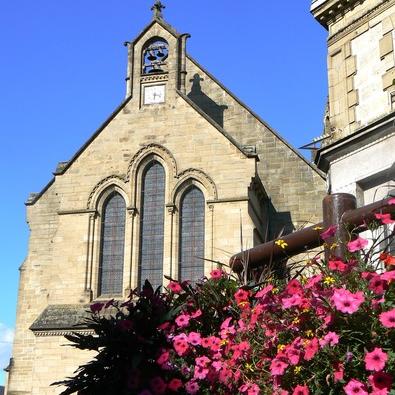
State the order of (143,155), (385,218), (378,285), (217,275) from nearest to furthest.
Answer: (378,285), (385,218), (217,275), (143,155)

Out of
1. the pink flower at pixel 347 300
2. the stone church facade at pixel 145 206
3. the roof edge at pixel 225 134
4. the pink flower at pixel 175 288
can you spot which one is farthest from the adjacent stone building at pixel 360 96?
the roof edge at pixel 225 134

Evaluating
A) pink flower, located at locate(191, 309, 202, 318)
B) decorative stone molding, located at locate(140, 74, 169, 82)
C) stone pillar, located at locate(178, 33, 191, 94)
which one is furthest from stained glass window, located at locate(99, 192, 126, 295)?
pink flower, located at locate(191, 309, 202, 318)

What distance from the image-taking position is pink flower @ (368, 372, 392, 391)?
320 cm

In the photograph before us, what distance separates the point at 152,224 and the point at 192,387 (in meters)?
19.7

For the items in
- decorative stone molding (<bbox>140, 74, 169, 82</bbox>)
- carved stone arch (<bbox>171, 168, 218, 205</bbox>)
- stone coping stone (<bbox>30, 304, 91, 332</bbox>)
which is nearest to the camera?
stone coping stone (<bbox>30, 304, 91, 332</bbox>)

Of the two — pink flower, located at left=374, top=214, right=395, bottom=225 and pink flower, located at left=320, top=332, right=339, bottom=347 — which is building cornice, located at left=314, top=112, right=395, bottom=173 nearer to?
pink flower, located at left=374, top=214, right=395, bottom=225

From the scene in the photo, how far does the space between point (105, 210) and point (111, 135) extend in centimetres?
268

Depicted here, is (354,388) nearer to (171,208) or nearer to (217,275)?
(217,275)

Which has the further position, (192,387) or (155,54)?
(155,54)

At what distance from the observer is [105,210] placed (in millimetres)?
24109

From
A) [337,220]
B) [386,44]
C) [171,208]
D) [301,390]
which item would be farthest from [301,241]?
[171,208]

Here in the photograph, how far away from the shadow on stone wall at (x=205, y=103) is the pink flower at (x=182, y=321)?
2422cm

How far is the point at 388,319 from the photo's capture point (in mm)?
3238

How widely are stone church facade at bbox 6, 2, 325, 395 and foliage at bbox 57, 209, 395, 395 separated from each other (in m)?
17.1
